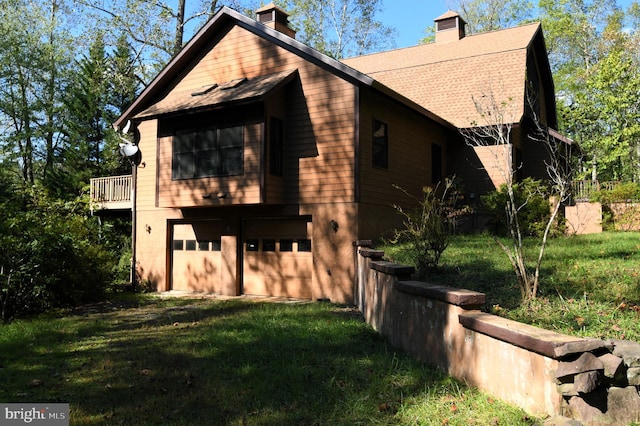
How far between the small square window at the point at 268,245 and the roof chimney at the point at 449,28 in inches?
523

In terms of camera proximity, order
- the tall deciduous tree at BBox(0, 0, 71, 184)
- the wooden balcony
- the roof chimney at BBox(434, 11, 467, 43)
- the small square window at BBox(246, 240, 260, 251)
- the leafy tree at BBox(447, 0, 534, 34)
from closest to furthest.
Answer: the small square window at BBox(246, 240, 260, 251) < the wooden balcony < the roof chimney at BBox(434, 11, 467, 43) < the tall deciduous tree at BBox(0, 0, 71, 184) < the leafy tree at BBox(447, 0, 534, 34)

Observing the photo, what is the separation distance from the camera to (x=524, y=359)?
12.1ft

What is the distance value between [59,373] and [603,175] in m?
33.8

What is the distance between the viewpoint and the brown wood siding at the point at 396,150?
470 inches

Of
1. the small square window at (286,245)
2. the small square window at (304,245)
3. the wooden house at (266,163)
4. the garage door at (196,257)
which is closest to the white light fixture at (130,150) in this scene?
the wooden house at (266,163)

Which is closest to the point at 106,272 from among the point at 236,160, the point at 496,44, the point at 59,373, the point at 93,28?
the point at 236,160

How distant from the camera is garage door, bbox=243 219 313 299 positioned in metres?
12.5

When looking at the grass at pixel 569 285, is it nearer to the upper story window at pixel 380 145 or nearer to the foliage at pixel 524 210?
the upper story window at pixel 380 145

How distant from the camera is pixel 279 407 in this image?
4.51 m

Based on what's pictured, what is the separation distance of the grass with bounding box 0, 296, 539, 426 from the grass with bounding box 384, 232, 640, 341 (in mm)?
1174

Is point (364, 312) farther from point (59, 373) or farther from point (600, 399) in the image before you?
point (600, 399)

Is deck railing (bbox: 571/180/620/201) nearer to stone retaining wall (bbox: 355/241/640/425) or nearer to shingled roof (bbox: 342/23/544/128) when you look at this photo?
shingled roof (bbox: 342/23/544/128)

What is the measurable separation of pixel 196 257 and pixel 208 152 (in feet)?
11.3

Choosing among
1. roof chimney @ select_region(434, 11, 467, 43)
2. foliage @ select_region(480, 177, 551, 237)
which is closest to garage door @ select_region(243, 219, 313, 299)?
foliage @ select_region(480, 177, 551, 237)
